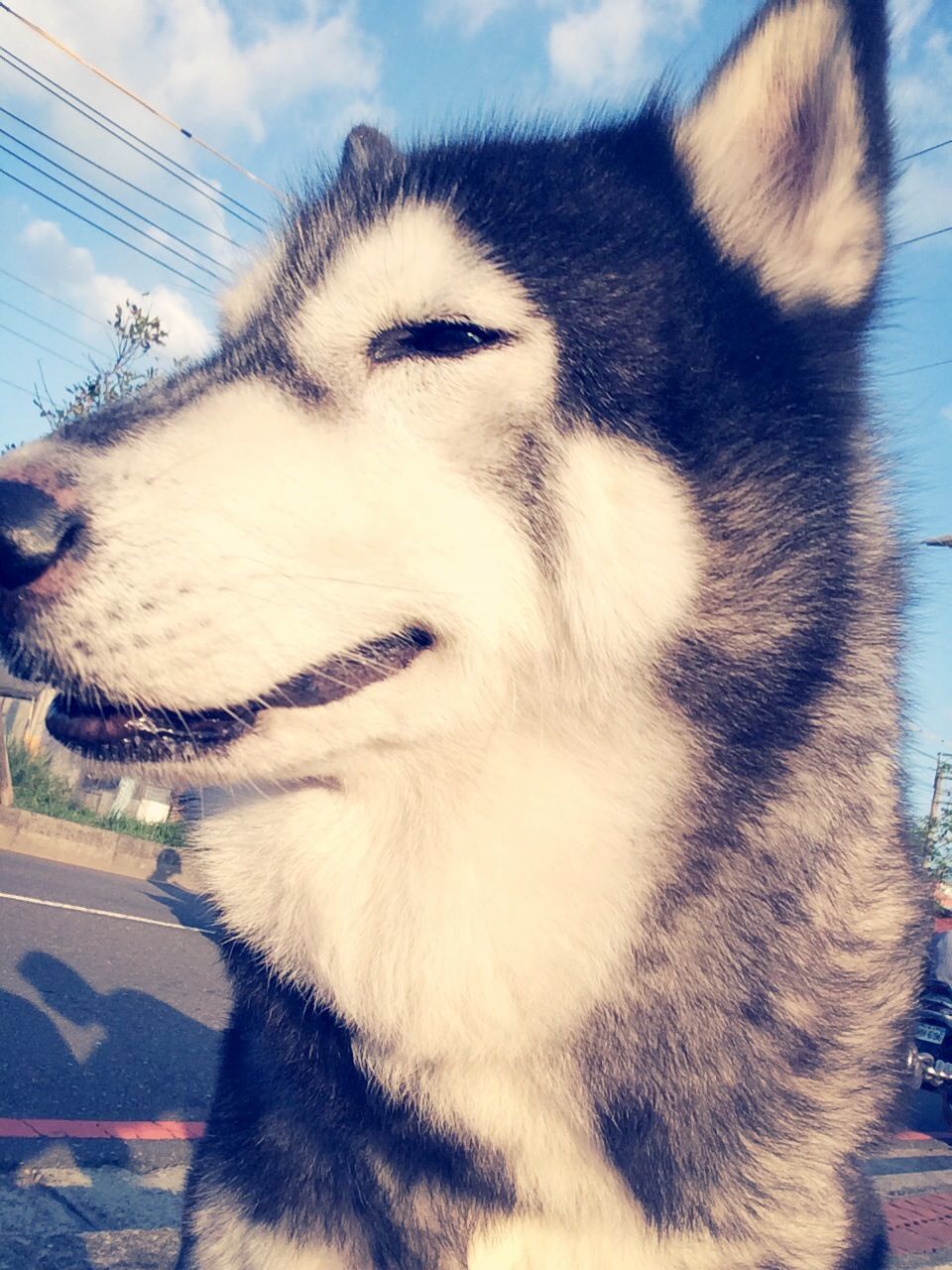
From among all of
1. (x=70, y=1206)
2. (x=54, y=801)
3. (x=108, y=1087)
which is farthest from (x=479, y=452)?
(x=54, y=801)

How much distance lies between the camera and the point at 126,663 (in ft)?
4.25

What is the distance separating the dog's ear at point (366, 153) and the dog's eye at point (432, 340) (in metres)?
0.53

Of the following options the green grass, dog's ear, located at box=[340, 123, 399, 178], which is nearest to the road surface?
dog's ear, located at box=[340, 123, 399, 178]

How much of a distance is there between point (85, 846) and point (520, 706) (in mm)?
11098

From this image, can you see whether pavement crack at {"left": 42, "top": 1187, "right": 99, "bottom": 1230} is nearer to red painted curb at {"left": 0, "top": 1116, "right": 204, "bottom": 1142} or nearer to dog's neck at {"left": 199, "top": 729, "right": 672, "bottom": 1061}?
red painted curb at {"left": 0, "top": 1116, "right": 204, "bottom": 1142}

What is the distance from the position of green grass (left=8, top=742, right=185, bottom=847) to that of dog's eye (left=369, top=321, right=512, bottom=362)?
37.7 feet

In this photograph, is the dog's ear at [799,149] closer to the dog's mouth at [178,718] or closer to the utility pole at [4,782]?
the dog's mouth at [178,718]

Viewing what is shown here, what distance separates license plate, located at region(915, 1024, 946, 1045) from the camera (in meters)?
7.66

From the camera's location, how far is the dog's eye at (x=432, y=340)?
1.54m

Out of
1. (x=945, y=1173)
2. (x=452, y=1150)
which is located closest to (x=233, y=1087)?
(x=452, y=1150)

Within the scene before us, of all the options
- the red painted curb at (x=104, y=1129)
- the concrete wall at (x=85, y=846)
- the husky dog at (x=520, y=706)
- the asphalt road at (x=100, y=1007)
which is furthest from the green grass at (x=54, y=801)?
the husky dog at (x=520, y=706)

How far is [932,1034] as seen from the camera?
776 cm

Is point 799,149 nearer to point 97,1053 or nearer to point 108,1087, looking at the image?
point 108,1087

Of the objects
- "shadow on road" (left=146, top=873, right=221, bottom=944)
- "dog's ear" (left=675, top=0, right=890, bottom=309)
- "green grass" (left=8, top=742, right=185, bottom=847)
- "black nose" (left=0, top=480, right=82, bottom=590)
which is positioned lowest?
"shadow on road" (left=146, top=873, right=221, bottom=944)
